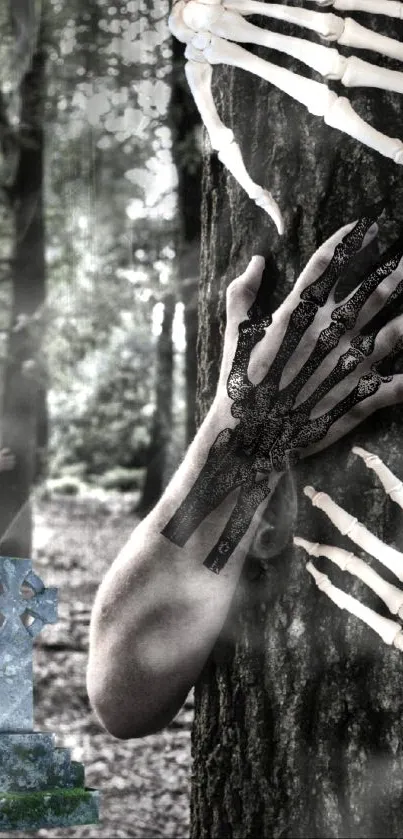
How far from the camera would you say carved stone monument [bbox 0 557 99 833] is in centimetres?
81

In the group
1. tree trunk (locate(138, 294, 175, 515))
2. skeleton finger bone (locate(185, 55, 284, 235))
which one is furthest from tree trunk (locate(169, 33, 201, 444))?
skeleton finger bone (locate(185, 55, 284, 235))

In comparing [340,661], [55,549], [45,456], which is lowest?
[340,661]

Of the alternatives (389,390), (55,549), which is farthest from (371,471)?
(55,549)

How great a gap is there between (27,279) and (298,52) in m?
1.97

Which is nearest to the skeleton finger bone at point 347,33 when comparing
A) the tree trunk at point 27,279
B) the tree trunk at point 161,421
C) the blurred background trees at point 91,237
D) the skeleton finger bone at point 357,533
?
the skeleton finger bone at point 357,533

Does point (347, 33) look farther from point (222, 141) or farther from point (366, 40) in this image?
point (222, 141)

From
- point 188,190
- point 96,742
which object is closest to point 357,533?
point 188,190

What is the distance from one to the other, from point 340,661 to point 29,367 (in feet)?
6.50

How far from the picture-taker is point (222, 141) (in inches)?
36.6

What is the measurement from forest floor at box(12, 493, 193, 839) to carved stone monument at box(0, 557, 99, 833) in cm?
81

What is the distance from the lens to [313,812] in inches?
34.0

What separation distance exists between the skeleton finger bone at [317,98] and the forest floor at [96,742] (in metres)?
1.12

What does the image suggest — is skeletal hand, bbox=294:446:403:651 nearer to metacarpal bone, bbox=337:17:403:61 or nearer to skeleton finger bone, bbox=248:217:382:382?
skeleton finger bone, bbox=248:217:382:382

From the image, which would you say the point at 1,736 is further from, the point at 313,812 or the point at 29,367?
the point at 29,367
